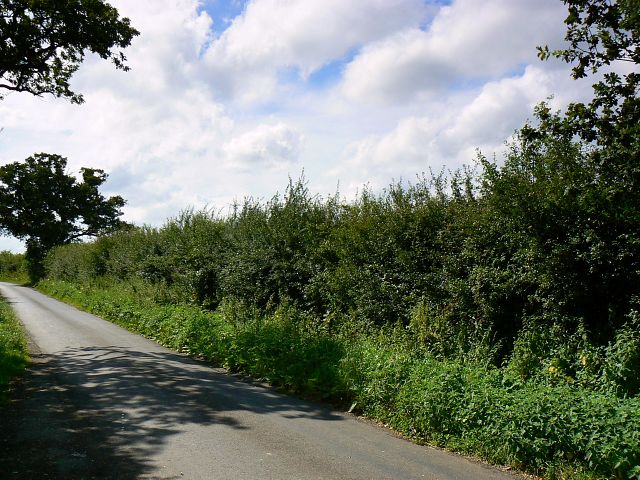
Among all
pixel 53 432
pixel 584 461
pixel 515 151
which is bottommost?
pixel 53 432

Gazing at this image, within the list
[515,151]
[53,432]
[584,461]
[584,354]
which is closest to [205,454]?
[53,432]

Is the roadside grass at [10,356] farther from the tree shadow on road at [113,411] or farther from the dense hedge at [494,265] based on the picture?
the dense hedge at [494,265]

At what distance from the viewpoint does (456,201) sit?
9.97m

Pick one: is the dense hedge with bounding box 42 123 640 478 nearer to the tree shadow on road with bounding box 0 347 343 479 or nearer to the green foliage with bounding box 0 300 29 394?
the tree shadow on road with bounding box 0 347 343 479

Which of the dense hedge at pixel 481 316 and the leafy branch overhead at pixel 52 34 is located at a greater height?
the leafy branch overhead at pixel 52 34

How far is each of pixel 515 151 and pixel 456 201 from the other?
57.9 inches

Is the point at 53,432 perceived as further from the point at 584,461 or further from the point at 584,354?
the point at 584,354

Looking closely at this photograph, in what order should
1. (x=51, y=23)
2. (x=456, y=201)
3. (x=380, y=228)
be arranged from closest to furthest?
1. (x=456, y=201)
2. (x=380, y=228)
3. (x=51, y=23)

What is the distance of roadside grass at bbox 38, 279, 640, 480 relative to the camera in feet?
17.8

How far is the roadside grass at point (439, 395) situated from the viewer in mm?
5430

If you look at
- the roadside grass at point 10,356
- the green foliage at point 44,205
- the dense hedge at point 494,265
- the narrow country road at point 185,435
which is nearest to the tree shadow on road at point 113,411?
the narrow country road at point 185,435

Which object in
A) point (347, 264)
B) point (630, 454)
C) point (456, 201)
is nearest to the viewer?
point (630, 454)

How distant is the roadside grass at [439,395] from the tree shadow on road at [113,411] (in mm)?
610

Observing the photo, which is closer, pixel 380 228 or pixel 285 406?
pixel 285 406
